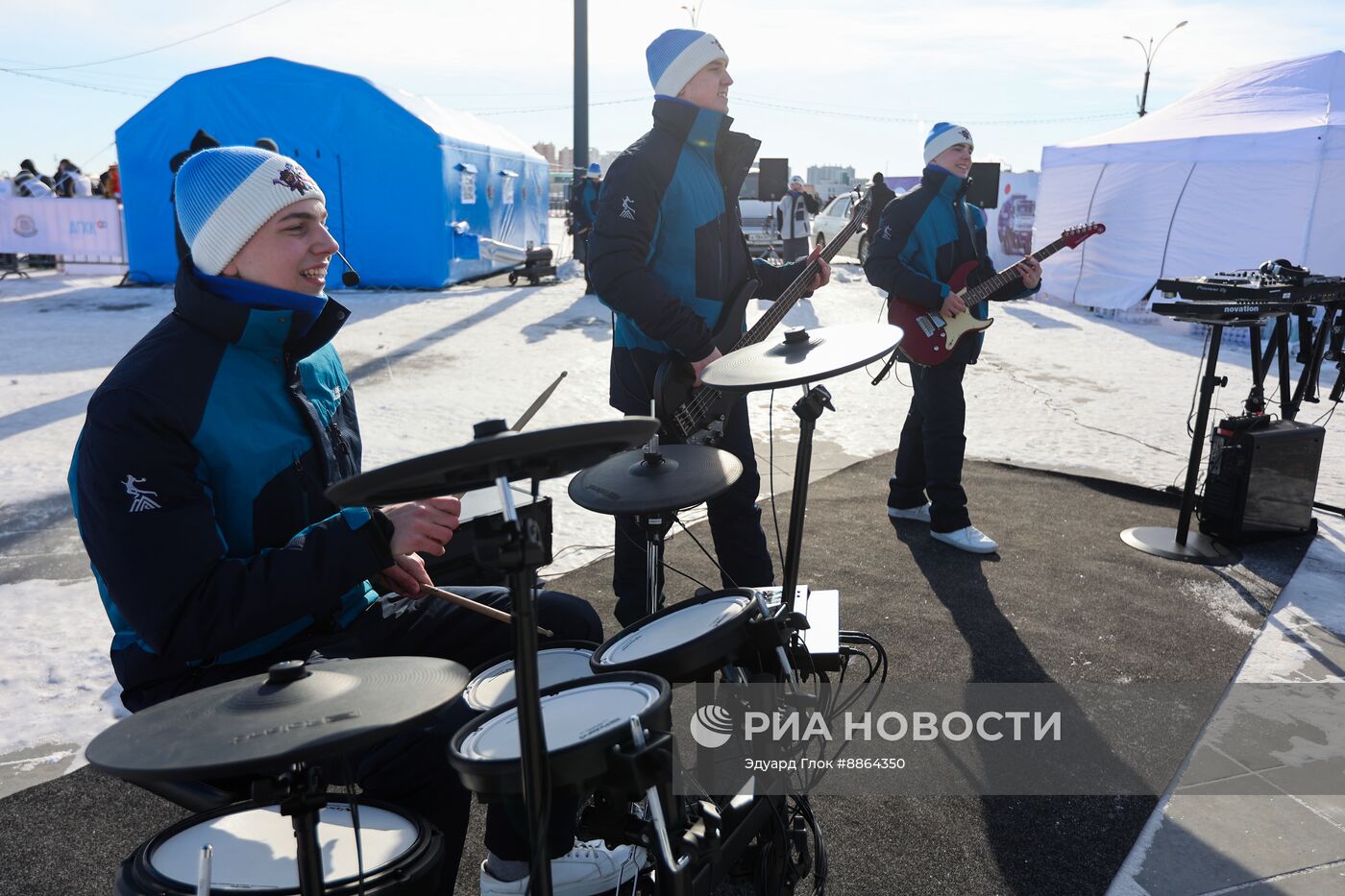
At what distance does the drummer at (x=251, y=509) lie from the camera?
1.79 m

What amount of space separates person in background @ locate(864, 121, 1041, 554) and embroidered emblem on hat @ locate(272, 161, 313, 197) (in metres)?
3.17

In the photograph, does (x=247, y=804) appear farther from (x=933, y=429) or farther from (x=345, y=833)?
(x=933, y=429)

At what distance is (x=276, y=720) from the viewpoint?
1.29 m

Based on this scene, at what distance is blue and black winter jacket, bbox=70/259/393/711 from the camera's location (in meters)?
1.78

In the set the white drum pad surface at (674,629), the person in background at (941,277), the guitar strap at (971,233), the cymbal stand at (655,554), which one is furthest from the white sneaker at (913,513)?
the white drum pad surface at (674,629)

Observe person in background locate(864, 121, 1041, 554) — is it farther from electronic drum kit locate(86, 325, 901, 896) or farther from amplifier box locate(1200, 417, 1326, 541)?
electronic drum kit locate(86, 325, 901, 896)

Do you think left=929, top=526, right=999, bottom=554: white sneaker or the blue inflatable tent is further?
the blue inflatable tent

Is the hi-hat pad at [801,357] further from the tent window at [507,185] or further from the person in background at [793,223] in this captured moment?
the tent window at [507,185]

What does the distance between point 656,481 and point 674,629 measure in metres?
0.44

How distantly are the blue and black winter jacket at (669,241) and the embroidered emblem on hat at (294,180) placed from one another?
4.46 ft

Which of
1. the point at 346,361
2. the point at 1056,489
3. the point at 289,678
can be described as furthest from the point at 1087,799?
the point at 346,361


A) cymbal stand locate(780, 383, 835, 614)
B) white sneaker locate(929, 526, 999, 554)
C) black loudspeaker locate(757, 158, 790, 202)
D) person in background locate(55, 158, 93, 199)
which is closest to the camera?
cymbal stand locate(780, 383, 835, 614)

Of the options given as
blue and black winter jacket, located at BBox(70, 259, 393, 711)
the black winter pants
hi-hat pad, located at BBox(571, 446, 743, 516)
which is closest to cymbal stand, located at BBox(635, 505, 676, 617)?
hi-hat pad, located at BBox(571, 446, 743, 516)

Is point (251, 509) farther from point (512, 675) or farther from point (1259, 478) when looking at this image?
point (1259, 478)
